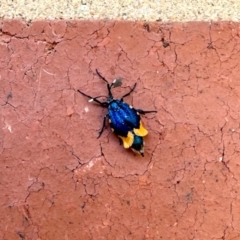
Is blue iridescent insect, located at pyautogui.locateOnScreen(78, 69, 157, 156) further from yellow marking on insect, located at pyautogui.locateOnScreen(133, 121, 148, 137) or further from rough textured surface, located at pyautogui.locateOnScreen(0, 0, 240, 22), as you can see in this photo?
rough textured surface, located at pyautogui.locateOnScreen(0, 0, 240, 22)

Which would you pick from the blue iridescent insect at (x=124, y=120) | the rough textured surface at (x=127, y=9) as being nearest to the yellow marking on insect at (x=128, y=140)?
the blue iridescent insect at (x=124, y=120)

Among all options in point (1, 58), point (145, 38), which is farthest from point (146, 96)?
point (1, 58)

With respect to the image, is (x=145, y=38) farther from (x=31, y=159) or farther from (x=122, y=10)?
(x=31, y=159)

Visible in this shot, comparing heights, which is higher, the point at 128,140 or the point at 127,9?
the point at 127,9

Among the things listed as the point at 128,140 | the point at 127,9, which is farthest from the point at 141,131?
the point at 127,9

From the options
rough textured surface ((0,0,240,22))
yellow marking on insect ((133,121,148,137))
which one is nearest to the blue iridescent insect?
yellow marking on insect ((133,121,148,137))

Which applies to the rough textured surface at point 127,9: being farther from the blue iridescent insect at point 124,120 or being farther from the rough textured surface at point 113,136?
the blue iridescent insect at point 124,120

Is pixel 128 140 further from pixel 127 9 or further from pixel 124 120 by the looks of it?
pixel 127 9
